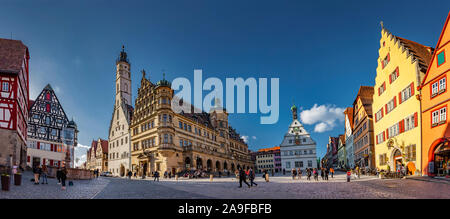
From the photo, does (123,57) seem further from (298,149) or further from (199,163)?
(298,149)

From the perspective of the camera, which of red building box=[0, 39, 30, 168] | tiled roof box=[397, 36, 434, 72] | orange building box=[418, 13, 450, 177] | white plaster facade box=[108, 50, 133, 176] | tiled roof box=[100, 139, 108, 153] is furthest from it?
tiled roof box=[100, 139, 108, 153]

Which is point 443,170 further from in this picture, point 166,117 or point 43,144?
point 43,144

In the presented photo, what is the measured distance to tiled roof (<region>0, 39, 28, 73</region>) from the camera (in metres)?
29.1

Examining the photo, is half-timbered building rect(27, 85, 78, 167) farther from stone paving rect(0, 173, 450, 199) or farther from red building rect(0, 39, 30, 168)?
stone paving rect(0, 173, 450, 199)

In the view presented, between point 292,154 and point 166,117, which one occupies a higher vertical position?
point 166,117

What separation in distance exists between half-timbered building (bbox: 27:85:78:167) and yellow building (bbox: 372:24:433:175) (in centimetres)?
5111

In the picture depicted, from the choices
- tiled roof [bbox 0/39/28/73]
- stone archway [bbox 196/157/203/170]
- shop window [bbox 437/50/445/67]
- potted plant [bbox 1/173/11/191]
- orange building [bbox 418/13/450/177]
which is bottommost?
stone archway [bbox 196/157/203/170]

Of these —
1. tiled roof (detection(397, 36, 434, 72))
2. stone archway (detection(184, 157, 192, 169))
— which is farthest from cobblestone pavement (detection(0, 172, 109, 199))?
stone archway (detection(184, 157, 192, 169))

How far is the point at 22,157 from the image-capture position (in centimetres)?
3528

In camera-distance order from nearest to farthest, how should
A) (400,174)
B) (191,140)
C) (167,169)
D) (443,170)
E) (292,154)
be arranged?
(443,170), (400,174), (167,169), (191,140), (292,154)

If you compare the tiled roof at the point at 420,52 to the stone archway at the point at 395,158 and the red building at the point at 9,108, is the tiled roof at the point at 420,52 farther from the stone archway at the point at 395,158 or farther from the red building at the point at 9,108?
the red building at the point at 9,108

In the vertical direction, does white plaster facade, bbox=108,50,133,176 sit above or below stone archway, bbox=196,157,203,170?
above
